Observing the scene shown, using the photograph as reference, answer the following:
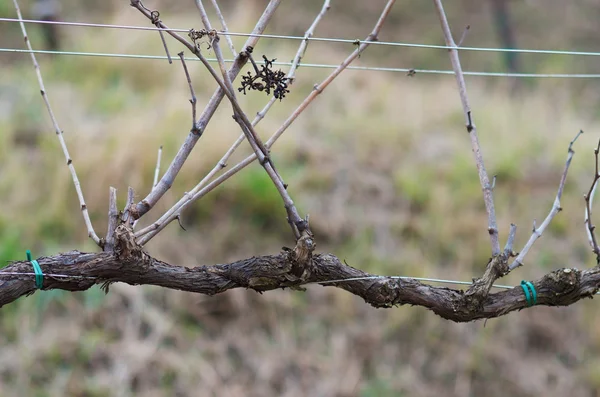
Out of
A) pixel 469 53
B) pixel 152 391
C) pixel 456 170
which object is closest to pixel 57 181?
pixel 152 391

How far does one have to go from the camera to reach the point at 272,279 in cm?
118

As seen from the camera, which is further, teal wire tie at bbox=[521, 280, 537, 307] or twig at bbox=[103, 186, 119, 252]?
teal wire tie at bbox=[521, 280, 537, 307]

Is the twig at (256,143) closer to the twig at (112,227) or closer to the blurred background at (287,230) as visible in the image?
the twig at (112,227)

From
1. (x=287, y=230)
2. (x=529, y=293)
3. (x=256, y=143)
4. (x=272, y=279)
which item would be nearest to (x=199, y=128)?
(x=256, y=143)

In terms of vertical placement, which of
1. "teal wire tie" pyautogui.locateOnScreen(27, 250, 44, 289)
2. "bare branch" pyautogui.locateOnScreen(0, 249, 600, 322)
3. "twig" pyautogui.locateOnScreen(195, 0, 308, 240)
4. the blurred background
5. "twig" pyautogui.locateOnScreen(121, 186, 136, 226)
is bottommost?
"teal wire tie" pyautogui.locateOnScreen(27, 250, 44, 289)

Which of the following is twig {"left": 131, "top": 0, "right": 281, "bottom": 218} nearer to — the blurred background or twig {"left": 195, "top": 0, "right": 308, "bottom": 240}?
twig {"left": 195, "top": 0, "right": 308, "bottom": 240}

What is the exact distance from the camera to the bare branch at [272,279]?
3.60 ft

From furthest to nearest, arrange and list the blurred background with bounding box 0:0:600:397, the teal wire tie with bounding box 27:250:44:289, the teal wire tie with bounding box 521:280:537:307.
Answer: the blurred background with bounding box 0:0:600:397, the teal wire tie with bounding box 521:280:537:307, the teal wire tie with bounding box 27:250:44:289

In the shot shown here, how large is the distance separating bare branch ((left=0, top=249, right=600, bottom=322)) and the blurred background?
6.35ft

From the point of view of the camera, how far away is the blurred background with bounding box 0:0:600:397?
305cm

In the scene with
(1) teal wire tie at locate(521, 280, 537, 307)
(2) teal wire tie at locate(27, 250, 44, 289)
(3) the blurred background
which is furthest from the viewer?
(3) the blurred background

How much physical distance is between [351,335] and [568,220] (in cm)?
153

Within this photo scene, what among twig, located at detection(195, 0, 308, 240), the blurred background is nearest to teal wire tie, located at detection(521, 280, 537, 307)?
twig, located at detection(195, 0, 308, 240)

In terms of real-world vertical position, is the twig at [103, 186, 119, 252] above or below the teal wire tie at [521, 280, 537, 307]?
below
